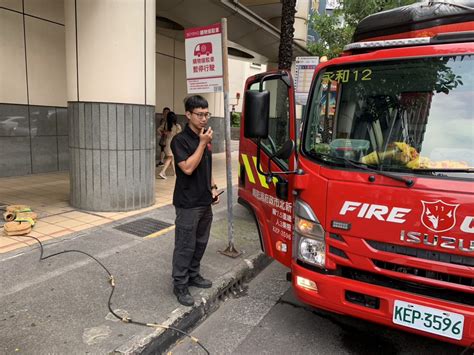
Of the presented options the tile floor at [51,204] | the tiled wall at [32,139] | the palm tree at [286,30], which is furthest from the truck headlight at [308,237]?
the tiled wall at [32,139]

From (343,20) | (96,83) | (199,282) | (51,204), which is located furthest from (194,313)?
(343,20)

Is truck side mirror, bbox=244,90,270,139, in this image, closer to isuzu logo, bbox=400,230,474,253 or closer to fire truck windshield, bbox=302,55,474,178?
fire truck windshield, bbox=302,55,474,178

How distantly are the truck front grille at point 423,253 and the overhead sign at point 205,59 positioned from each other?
2.55 meters

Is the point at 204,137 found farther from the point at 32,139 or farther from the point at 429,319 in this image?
the point at 32,139

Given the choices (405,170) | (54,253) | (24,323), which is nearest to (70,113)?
(54,253)

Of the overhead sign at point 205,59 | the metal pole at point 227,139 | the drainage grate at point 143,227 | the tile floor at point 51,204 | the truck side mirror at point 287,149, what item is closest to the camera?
the truck side mirror at point 287,149

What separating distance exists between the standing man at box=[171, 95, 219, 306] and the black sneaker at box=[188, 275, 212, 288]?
0.27 metres

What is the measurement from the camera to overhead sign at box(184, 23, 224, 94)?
422 cm

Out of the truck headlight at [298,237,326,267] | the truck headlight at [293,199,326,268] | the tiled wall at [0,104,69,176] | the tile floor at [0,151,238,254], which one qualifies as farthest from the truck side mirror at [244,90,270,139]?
the tiled wall at [0,104,69,176]

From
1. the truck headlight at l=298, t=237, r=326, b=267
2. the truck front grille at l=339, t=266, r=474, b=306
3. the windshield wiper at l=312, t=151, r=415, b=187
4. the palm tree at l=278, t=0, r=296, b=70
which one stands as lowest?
the truck front grille at l=339, t=266, r=474, b=306

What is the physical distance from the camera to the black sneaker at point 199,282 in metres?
3.73

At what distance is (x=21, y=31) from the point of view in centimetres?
808

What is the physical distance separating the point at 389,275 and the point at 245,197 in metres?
2.62

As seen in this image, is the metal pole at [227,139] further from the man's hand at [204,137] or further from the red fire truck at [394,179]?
the red fire truck at [394,179]
